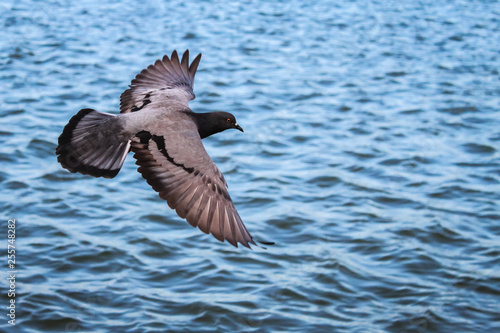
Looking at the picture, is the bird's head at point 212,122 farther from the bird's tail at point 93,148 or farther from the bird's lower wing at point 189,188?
the bird's tail at point 93,148

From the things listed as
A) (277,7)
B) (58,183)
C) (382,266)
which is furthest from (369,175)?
(277,7)

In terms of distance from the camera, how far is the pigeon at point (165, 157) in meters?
5.63

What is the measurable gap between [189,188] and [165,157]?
0.31 metres

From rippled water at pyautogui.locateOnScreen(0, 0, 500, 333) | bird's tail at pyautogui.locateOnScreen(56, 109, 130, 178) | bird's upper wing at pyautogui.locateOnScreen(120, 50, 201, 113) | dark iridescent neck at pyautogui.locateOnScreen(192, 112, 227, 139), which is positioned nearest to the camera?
bird's tail at pyautogui.locateOnScreen(56, 109, 130, 178)

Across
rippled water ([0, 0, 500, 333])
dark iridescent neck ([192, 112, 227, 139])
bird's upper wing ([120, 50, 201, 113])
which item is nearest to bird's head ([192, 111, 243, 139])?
dark iridescent neck ([192, 112, 227, 139])

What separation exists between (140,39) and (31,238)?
8.24m

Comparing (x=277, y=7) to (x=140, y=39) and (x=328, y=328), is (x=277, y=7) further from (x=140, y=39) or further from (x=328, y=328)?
(x=328, y=328)

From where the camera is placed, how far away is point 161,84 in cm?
747

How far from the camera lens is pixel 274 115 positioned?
12336 millimetres

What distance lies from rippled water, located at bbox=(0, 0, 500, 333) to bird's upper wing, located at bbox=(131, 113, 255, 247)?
2.07m

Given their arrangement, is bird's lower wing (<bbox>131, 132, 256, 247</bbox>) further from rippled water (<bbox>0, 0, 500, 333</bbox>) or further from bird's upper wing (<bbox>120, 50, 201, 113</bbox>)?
rippled water (<bbox>0, 0, 500, 333</bbox>)

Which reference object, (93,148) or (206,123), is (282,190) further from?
(93,148)

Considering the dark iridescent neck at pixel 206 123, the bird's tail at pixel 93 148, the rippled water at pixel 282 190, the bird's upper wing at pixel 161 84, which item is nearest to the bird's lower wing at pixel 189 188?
the bird's tail at pixel 93 148

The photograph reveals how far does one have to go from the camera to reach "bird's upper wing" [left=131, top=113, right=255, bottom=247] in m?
5.59
